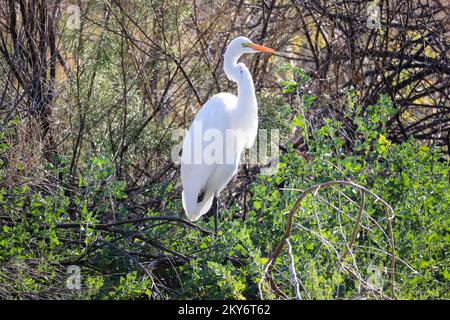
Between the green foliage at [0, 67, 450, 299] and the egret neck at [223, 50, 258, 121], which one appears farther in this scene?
the egret neck at [223, 50, 258, 121]

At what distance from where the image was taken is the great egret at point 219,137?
15.1 ft

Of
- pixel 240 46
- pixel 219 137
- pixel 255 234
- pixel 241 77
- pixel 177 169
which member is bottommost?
pixel 255 234

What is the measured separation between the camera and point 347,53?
554cm

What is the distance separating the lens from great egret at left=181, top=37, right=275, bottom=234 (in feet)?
15.1

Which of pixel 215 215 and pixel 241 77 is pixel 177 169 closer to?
pixel 215 215

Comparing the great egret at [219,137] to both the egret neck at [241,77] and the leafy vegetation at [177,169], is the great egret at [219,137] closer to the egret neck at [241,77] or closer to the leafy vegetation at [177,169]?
the egret neck at [241,77]

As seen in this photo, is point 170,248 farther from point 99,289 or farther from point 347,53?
point 347,53

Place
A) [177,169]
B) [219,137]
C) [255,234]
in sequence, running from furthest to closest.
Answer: [177,169], [219,137], [255,234]

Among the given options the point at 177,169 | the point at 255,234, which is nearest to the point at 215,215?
the point at 255,234

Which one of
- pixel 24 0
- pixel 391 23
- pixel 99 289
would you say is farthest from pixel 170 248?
pixel 391 23

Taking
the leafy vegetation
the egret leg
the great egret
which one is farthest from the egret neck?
the egret leg

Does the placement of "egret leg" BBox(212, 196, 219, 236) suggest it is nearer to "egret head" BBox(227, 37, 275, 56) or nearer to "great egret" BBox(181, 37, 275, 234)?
"great egret" BBox(181, 37, 275, 234)

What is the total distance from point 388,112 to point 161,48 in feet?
5.67

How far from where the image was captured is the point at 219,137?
15.8ft
